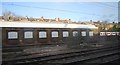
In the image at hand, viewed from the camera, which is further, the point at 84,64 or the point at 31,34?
the point at 31,34

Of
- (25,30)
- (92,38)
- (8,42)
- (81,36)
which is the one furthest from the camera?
(92,38)

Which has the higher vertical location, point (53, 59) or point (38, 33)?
point (38, 33)

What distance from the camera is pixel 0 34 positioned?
18078mm

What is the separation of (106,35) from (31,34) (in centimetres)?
1582

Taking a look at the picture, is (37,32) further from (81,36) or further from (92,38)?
(92,38)

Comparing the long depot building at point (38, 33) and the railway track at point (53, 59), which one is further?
the long depot building at point (38, 33)

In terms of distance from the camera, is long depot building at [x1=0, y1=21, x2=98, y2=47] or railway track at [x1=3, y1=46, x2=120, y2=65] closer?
railway track at [x1=3, y1=46, x2=120, y2=65]

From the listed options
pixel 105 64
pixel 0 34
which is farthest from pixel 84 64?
pixel 0 34

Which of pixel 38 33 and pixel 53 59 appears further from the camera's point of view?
pixel 38 33

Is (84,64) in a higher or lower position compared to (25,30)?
lower

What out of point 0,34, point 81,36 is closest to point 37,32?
point 0,34

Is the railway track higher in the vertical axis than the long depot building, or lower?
lower

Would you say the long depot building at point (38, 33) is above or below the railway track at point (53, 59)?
above

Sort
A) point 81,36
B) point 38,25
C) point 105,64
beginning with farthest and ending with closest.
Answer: point 81,36
point 38,25
point 105,64
